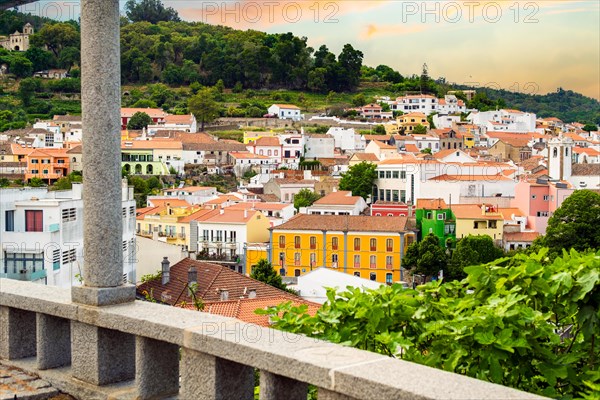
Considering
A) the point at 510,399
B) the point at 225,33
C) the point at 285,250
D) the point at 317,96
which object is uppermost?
the point at 225,33

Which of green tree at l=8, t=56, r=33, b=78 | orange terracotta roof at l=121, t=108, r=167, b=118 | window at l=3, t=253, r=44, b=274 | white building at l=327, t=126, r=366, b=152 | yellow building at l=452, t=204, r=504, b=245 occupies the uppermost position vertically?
green tree at l=8, t=56, r=33, b=78

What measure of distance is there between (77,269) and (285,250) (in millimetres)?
21319

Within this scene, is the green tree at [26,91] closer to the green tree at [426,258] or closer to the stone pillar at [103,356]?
the green tree at [426,258]

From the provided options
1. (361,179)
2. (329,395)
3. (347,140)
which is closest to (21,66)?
(347,140)

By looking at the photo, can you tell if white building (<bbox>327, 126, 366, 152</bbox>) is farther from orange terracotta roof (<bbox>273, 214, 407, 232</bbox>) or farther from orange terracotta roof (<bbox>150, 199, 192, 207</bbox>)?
orange terracotta roof (<bbox>273, 214, 407, 232</bbox>)

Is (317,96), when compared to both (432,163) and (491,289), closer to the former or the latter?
(432,163)

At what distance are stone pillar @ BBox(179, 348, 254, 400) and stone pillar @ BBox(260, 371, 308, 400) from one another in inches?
7.4

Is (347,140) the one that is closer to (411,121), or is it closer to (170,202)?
(411,121)

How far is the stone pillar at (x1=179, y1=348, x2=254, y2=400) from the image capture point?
3.07 m

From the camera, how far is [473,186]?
4594cm

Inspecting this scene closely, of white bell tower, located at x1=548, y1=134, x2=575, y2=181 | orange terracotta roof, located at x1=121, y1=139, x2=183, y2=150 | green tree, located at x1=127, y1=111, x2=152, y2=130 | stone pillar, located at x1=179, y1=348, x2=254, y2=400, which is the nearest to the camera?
stone pillar, located at x1=179, y1=348, x2=254, y2=400

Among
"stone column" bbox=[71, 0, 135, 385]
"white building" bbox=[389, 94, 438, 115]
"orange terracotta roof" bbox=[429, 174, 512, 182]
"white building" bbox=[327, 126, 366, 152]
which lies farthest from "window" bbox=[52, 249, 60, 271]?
"white building" bbox=[389, 94, 438, 115]

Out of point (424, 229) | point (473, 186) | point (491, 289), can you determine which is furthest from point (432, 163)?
point (491, 289)

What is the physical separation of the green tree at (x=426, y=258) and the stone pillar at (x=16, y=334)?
101ft
